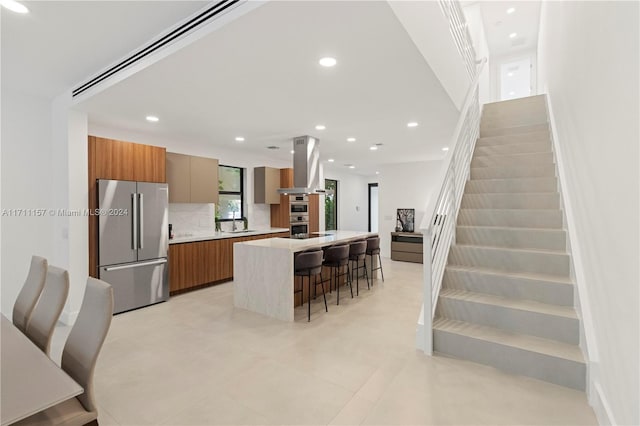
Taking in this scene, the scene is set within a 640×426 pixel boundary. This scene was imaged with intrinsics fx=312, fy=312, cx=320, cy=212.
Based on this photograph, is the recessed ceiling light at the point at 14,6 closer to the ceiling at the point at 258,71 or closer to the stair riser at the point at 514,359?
the ceiling at the point at 258,71

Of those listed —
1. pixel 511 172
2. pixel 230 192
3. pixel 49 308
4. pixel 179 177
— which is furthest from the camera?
pixel 230 192

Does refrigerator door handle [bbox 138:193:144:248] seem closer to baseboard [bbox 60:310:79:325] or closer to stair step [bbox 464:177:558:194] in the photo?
baseboard [bbox 60:310:79:325]

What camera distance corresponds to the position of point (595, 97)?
Result: 2092 millimetres

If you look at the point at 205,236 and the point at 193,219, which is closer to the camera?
the point at 205,236

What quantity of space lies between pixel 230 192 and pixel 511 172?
198 inches

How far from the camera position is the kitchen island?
12.4ft

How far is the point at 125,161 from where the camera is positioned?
13.8 feet

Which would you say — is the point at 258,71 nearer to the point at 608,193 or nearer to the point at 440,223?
the point at 440,223

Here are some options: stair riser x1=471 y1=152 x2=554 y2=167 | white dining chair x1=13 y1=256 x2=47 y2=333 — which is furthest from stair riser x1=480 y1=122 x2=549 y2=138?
white dining chair x1=13 y1=256 x2=47 y2=333

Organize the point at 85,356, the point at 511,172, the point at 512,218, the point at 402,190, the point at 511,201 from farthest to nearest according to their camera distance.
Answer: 1. the point at 402,190
2. the point at 511,172
3. the point at 511,201
4. the point at 512,218
5. the point at 85,356

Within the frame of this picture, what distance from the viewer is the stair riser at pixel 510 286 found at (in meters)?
2.63

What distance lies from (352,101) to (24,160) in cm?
396

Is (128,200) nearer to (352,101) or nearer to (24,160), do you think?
(24,160)

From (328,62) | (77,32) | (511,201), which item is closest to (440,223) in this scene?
(511,201)
